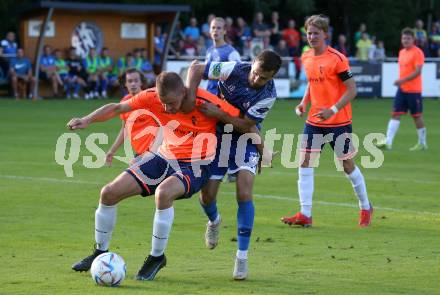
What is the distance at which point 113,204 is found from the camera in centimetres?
852

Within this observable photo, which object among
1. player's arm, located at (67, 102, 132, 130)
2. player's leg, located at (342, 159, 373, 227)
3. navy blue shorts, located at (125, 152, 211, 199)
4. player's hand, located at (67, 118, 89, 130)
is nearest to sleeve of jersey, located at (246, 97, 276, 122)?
navy blue shorts, located at (125, 152, 211, 199)

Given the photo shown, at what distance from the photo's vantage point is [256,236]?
10773 mm

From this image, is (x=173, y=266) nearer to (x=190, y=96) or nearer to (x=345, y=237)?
(x=190, y=96)

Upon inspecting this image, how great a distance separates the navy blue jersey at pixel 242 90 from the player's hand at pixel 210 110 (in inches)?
14.0

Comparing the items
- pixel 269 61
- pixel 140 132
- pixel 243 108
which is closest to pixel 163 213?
pixel 243 108

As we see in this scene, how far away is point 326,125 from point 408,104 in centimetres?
919

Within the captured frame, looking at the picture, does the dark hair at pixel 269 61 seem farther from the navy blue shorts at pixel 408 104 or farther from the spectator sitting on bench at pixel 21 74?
the spectator sitting on bench at pixel 21 74

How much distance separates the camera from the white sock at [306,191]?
11531 mm

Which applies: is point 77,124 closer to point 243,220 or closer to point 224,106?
point 224,106

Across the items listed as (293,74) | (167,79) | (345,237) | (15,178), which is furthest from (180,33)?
(167,79)

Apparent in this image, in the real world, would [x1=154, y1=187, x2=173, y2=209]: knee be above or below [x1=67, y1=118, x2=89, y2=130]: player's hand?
below

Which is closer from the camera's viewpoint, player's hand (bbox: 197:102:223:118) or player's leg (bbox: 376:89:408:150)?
player's hand (bbox: 197:102:223:118)

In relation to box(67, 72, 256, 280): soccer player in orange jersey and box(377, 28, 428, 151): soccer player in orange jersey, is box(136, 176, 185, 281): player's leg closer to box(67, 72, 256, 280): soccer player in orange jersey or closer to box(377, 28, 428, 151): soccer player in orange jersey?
box(67, 72, 256, 280): soccer player in orange jersey

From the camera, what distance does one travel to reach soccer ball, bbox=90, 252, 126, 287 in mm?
8062
